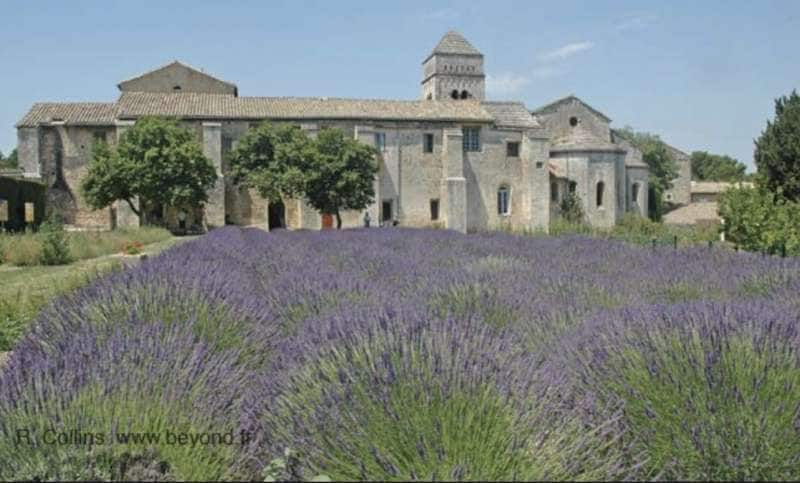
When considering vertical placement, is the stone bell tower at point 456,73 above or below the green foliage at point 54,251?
above

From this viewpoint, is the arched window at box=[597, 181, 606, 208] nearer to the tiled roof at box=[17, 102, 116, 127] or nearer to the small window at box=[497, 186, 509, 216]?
the small window at box=[497, 186, 509, 216]

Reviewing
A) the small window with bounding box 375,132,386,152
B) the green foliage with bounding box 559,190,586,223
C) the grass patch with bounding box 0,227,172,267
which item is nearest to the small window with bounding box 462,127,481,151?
the small window with bounding box 375,132,386,152

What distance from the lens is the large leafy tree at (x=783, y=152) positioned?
65.5ft

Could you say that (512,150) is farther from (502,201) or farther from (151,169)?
(151,169)

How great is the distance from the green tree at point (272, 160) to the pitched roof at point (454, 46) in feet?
62.7

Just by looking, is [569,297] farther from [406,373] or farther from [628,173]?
[628,173]

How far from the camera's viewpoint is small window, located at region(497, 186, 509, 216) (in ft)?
125

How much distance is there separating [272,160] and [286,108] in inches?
178

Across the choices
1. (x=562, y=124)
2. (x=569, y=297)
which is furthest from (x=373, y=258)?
(x=562, y=124)

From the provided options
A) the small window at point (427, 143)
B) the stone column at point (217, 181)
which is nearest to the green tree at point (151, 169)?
the stone column at point (217, 181)

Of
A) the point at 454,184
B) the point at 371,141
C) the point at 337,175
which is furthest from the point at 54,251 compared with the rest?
the point at 454,184

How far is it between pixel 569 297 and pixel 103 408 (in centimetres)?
308

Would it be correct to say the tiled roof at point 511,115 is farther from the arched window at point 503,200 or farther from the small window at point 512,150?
the arched window at point 503,200

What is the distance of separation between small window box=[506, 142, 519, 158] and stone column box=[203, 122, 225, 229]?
1533 cm
